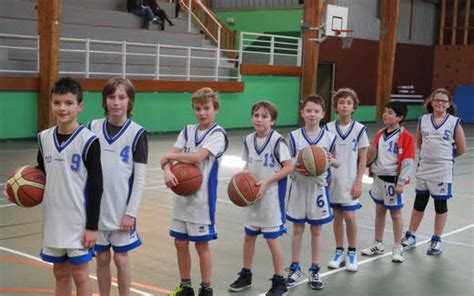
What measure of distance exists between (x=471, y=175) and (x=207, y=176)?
8.03 m

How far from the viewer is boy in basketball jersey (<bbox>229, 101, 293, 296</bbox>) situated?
445cm

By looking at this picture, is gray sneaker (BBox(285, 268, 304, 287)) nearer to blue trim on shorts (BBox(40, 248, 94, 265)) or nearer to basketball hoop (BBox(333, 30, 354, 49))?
blue trim on shorts (BBox(40, 248, 94, 265))

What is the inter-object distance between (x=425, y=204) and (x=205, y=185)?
262 centimetres

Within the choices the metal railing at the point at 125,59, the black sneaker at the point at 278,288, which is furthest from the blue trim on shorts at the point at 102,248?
the metal railing at the point at 125,59

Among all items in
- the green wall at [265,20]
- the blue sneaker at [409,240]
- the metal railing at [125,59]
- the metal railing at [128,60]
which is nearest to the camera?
the blue sneaker at [409,240]

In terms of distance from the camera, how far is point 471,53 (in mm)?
25375

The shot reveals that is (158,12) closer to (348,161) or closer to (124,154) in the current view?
(348,161)

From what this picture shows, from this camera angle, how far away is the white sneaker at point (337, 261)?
17.2 feet

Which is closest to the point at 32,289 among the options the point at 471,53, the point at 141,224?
the point at 141,224

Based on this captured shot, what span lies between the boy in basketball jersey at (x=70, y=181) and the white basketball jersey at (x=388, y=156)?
295cm

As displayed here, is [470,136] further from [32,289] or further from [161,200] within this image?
[32,289]

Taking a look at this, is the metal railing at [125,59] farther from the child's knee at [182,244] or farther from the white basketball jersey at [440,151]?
the child's knee at [182,244]

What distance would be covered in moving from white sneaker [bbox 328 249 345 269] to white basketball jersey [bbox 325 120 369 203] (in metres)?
0.48

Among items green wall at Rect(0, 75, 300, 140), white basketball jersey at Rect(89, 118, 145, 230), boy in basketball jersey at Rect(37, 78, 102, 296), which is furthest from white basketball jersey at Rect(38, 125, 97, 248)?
green wall at Rect(0, 75, 300, 140)
